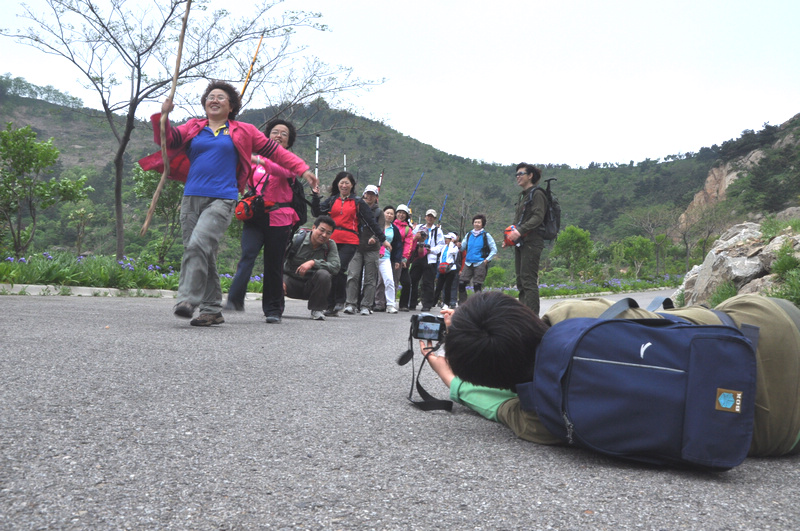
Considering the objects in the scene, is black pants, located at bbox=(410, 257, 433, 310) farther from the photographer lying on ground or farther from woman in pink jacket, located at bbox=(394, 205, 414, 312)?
the photographer lying on ground

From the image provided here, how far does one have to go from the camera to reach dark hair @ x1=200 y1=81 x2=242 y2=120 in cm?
567

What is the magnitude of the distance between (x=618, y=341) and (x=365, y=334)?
471 cm

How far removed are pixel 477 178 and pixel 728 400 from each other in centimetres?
8415

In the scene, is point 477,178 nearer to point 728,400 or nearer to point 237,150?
point 237,150

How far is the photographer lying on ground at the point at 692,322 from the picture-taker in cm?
212

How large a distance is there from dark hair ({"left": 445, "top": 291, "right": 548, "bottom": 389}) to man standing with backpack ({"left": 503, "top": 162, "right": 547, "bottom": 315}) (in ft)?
16.6

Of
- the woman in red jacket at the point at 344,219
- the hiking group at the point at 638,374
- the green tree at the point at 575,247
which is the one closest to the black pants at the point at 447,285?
the woman in red jacket at the point at 344,219

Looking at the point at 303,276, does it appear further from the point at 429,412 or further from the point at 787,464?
the point at 787,464

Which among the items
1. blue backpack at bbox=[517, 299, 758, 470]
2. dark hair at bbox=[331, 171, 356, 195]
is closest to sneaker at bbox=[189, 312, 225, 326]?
dark hair at bbox=[331, 171, 356, 195]

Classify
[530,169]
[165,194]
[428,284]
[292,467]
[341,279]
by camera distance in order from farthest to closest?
[165,194] < [428,284] < [341,279] < [530,169] < [292,467]

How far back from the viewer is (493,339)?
87.0 inches

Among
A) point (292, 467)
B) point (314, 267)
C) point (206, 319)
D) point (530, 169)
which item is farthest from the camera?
point (314, 267)

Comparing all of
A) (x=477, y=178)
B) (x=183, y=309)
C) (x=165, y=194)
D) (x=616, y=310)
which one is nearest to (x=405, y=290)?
(x=183, y=309)

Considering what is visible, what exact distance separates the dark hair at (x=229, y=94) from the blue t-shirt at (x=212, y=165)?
26cm
